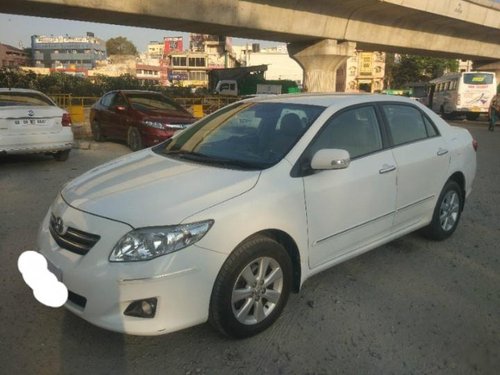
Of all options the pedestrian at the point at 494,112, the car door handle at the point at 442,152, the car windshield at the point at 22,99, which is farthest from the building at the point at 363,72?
the car door handle at the point at 442,152

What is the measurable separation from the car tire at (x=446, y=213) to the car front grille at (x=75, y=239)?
3.27 m

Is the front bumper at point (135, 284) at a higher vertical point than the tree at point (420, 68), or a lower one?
lower

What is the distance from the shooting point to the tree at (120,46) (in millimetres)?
153750

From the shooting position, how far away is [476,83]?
77.8 feet

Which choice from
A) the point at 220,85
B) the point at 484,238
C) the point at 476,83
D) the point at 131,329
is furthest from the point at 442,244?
the point at 220,85

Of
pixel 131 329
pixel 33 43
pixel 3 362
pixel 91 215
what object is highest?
pixel 33 43

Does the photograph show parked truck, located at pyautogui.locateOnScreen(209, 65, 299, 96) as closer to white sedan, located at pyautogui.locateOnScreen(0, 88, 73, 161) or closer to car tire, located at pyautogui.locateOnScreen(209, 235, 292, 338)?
white sedan, located at pyautogui.locateOnScreen(0, 88, 73, 161)

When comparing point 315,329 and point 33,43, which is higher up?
point 33,43

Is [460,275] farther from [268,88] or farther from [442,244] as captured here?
[268,88]

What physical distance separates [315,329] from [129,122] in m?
8.05

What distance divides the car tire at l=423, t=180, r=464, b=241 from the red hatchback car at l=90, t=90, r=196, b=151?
19.4 ft

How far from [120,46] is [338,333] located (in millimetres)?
166661

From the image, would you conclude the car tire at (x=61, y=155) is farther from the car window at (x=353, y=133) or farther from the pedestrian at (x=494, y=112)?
the pedestrian at (x=494, y=112)

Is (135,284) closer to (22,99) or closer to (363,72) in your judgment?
(22,99)
